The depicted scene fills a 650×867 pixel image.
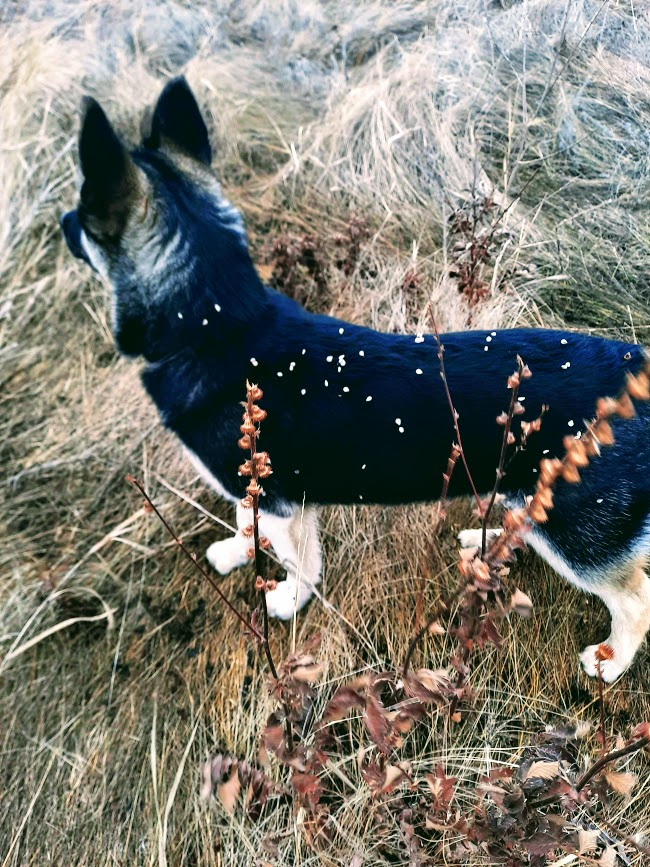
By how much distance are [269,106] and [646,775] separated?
425cm

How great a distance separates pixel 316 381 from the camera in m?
2.26

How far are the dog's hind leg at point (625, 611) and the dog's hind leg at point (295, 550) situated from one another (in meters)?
0.98

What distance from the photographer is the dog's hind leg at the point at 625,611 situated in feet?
7.33

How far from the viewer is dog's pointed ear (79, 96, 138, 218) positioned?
195cm

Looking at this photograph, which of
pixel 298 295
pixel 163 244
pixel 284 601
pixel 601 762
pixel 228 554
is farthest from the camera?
pixel 298 295

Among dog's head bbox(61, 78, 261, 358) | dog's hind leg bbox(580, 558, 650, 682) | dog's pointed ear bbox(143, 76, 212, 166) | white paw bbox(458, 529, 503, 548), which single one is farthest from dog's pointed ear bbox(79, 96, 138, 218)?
dog's hind leg bbox(580, 558, 650, 682)

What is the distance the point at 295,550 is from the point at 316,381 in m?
0.69

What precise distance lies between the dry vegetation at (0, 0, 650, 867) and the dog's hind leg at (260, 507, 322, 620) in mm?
91

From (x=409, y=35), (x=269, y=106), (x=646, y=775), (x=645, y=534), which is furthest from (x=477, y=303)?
(x=409, y=35)

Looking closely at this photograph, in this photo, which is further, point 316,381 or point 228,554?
point 228,554

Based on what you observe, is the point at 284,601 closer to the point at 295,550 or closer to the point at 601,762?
the point at 295,550

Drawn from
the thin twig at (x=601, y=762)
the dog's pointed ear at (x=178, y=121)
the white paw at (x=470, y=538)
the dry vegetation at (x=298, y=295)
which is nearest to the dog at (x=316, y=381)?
the dog's pointed ear at (x=178, y=121)

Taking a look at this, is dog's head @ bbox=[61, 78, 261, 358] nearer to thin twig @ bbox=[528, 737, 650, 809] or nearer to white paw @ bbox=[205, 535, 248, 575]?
white paw @ bbox=[205, 535, 248, 575]

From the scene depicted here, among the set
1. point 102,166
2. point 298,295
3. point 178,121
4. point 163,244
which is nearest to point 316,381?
point 163,244
